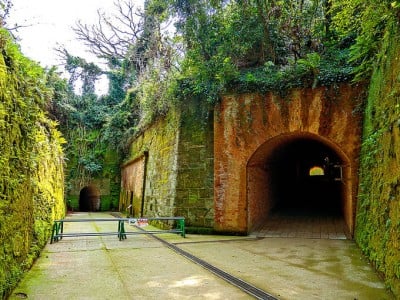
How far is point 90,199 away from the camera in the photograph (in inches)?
864

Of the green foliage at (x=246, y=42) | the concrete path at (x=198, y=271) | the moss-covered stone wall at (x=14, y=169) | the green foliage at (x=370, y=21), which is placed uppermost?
the green foliage at (x=246, y=42)

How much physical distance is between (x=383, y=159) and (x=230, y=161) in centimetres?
410

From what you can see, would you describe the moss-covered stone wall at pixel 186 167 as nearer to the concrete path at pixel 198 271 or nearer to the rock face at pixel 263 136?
the rock face at pixel 263 136

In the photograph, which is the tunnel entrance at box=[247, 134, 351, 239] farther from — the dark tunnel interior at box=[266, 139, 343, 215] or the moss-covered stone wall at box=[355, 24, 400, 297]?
the moss-covered stone wall at box=[355, 24, 400, 297]

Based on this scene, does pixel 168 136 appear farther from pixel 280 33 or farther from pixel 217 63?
pixel 280 33

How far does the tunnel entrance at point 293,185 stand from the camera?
8453 millimetres

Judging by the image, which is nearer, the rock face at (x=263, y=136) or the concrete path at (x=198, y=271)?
the concrete path at (x=198, y=271)

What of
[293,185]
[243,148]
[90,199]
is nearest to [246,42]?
[243,148]

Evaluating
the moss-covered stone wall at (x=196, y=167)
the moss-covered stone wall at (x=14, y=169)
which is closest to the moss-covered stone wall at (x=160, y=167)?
the moss-covered stone wall at (x=196, y=167)

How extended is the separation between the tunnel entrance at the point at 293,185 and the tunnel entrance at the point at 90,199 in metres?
13.1

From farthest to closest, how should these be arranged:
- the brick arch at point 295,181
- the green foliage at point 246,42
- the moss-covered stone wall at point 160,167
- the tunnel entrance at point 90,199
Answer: the tunnel entrance at point 90,199 → the moss-covered stone wall at point 160,167 → the green foliage at point 246,42 → the brick arch at point 295,181

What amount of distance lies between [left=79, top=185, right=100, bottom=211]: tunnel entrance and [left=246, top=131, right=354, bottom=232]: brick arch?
515 inches

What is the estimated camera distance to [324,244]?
21.8 feet

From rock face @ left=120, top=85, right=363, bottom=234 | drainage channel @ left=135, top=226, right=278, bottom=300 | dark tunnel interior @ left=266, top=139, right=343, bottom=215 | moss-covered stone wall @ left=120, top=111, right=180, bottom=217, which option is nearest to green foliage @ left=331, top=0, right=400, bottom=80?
rock face @ left=120, top=85, right=363, bottom=234
